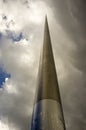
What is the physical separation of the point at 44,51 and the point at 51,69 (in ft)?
5.57

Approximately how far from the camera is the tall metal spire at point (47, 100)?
13000 mm

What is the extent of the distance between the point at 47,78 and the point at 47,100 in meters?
1.68

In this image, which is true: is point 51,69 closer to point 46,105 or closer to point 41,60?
point 41,60

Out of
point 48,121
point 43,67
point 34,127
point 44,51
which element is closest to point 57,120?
point 48,121

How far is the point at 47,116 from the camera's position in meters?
13.1

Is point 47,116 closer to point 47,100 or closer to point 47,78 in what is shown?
point 47,100

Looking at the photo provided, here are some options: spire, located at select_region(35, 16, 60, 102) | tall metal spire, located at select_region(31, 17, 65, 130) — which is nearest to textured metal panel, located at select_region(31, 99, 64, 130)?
tall metal spire, located at select_region(31, 17, 65, 130)

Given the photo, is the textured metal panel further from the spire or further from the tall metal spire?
the spire

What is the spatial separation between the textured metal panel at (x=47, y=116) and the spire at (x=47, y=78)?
0.49 meters

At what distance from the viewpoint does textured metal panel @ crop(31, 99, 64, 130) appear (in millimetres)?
12867

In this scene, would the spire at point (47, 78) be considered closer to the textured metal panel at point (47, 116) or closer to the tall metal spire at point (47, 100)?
the tall metal spire at point (47, 100)

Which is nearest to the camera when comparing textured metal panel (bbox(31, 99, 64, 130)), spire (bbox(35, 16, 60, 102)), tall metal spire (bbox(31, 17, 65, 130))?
textured metal panel (bbox(31, 99, 64, 130))

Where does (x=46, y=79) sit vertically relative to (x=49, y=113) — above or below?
above

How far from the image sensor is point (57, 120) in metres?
13.1
